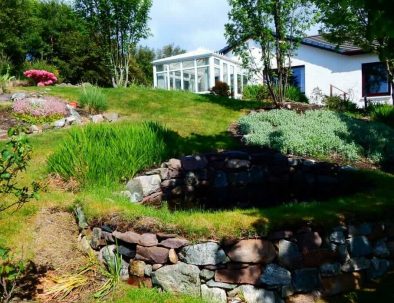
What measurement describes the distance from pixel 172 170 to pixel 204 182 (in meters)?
0.64

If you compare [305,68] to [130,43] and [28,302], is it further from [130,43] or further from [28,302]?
[28,302]

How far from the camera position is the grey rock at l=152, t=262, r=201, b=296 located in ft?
15.8

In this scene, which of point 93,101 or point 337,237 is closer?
point 337,237

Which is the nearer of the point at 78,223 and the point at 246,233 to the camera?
the point at 246,233

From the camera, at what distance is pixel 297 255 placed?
16.1 feet

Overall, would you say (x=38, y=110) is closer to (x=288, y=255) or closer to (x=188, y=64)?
(x=288, y=255)

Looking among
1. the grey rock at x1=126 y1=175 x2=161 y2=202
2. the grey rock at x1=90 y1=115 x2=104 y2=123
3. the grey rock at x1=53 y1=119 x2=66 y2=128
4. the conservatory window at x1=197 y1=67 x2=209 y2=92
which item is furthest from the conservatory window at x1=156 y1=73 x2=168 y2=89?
the grey rock at x1=126 y1=175 x2=161 y2=202

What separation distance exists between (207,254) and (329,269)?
1466 millimetres

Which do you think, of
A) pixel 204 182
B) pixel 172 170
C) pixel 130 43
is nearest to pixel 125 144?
pixel 172 170

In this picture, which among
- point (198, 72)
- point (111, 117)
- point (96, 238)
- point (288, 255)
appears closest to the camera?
point (288, 255)

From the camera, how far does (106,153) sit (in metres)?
7.07

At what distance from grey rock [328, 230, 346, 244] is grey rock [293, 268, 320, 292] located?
0.42 m

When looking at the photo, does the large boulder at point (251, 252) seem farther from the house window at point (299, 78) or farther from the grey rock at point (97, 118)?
the house window at point (299, 78)

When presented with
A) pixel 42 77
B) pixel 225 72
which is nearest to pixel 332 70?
pixel 225 72
